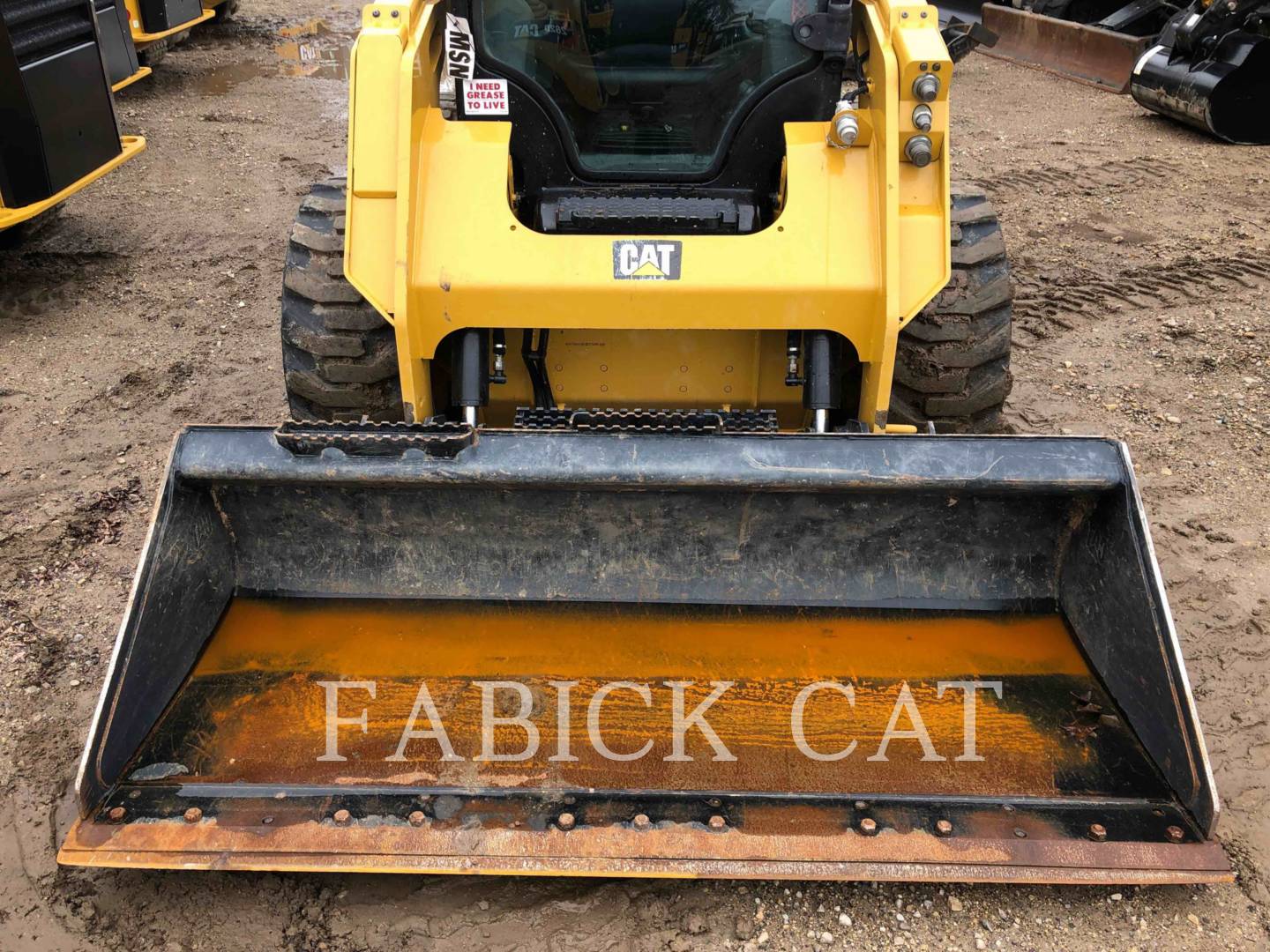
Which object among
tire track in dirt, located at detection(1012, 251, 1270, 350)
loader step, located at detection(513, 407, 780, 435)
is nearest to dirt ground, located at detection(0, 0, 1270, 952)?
tire track in dirt, located at detection(1012, 251, 1270, 350)

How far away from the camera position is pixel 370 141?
283 centimetres

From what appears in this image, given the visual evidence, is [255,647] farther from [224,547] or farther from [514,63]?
[514,63]

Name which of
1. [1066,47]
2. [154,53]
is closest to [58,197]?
[154,53]

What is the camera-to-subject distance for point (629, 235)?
2902 millimetres

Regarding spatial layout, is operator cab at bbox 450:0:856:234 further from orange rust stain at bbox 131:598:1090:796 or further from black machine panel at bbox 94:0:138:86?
black machine panel at bbox 94:0:138:86

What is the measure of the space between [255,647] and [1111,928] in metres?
2.12

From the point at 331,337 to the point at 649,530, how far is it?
1.21m

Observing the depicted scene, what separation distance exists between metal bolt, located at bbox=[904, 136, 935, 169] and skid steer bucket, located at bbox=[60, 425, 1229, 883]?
2.93ft

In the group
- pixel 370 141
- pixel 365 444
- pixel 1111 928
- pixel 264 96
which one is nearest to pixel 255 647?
pixel 365 444

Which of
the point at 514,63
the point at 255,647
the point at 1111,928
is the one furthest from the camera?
the point at 514,63

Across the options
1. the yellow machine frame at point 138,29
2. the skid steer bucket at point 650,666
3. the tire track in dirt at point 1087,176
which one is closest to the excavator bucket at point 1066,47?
the tire track in dirt at point 1087,176

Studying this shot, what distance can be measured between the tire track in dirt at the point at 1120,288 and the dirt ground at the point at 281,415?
24 millimetres

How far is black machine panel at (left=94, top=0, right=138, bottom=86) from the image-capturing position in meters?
7.89

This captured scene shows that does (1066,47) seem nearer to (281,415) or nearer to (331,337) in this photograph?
(281,415)
